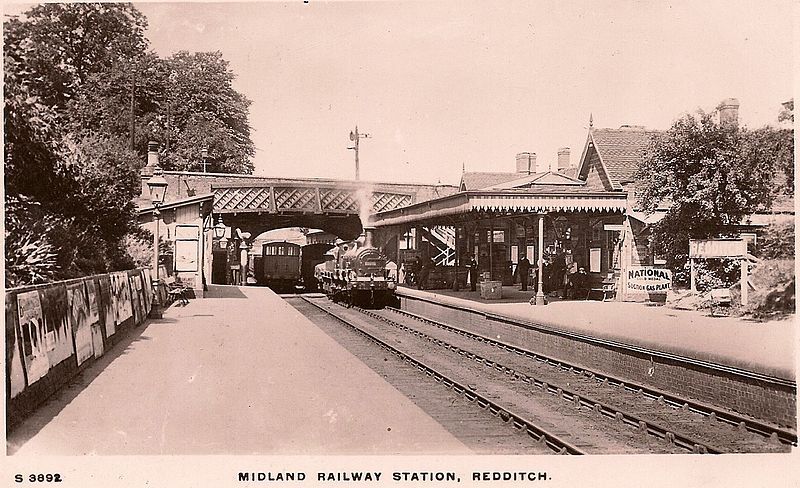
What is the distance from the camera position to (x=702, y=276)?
16.4 metres

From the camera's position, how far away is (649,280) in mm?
18172

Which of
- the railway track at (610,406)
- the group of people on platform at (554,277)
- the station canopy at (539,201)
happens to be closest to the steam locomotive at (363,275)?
the group of people on platform at (554,277)

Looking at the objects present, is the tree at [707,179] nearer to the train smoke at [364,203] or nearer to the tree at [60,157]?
the tree at [60,157]

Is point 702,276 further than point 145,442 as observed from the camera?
Yes

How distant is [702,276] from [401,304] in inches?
477

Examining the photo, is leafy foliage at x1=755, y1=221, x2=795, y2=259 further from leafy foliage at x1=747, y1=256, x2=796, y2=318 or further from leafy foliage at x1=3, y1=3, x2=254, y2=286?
leafy foliage at x1=3, y1=3, x2=254, y2=286

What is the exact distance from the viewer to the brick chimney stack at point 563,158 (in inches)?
1518

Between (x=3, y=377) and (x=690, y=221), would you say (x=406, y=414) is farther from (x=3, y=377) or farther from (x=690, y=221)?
(x=690, y=221)

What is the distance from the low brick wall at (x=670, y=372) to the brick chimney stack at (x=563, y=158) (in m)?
23.4

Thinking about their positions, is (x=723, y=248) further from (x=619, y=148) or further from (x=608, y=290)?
(x=619, y=148)

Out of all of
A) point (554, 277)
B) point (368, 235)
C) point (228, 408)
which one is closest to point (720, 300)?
point (554, 277)

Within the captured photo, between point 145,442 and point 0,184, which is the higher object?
point 0,184

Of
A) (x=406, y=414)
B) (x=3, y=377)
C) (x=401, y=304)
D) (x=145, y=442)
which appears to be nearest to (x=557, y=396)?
(x=406, y=414)

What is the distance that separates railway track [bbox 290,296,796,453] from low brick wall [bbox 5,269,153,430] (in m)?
5.18
